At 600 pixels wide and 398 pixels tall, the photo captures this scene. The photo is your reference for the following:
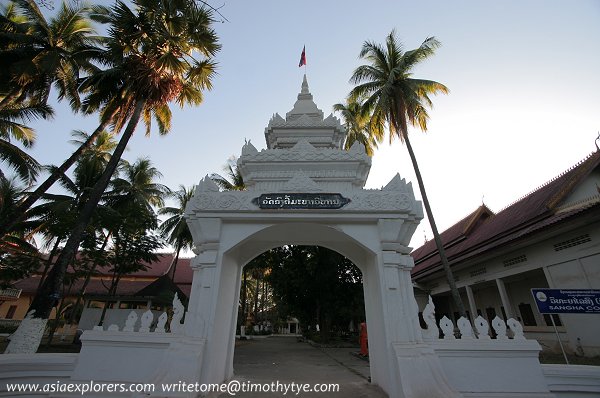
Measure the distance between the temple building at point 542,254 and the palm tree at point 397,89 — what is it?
365 centimetres

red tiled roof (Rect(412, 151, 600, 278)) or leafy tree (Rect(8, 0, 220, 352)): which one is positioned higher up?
leafy tree (Rect(8, 0, 220, 352))

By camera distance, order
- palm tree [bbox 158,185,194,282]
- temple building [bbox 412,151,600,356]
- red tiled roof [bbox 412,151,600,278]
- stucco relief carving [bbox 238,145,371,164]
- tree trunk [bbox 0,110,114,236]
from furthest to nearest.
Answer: palm tree [bbox 158,185,194,282]
red tiled roof [bbox 412,151,600,278]
temple building [bbox 412,151,600,356]
tree trunk [bbox 0,110,114,236]
stucco relief carving [bbox 238,145,371,164]

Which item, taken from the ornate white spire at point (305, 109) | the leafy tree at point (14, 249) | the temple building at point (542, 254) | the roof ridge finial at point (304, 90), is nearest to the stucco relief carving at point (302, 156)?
the ornate white spire at point (305, 109)

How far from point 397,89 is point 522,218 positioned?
9.08 meters

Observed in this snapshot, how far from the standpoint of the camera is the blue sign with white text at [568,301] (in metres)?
6.61

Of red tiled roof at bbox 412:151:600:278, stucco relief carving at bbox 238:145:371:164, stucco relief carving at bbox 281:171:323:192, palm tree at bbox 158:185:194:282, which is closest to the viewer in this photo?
stucco relief carving at bbox 281:171:323:192

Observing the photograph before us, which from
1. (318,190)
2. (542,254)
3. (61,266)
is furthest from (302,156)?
(542,254)

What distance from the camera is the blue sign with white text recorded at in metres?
6.61

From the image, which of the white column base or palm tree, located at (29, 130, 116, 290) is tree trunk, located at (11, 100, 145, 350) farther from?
the white column base

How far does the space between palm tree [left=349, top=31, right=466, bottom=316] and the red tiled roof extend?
4257mm

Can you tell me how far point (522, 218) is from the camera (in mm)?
14781

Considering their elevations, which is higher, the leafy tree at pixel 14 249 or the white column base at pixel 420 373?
the leafy tree at pixel 14 249

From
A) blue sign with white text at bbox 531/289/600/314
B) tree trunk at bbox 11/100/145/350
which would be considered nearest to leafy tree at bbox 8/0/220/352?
tree trunk at bbox 11/100/145/350

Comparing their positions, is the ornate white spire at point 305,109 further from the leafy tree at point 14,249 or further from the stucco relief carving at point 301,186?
the leafy tree at point 14,249
